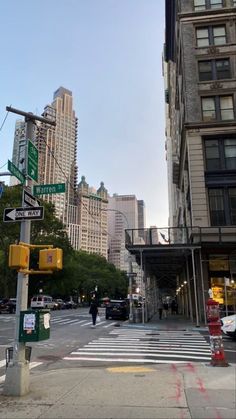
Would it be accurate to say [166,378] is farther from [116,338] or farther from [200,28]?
[200,28]

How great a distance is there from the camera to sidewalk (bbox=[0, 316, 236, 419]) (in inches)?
241

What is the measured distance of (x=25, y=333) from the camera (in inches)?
305

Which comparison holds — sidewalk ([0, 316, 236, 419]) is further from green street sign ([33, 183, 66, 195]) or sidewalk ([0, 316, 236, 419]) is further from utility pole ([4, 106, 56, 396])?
green street sign ([33, 183, 66, 195])

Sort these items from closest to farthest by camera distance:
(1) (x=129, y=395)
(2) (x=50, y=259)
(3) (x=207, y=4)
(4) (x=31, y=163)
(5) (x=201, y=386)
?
1. (1) (x=129, y=395)
2. (5) (x=201, y=386)
3. (2) (x=50, y=259)
4. (4) (x=31, y=163)
5. (3) (x=207, y=4)

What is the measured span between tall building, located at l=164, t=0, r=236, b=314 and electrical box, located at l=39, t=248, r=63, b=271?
61.2 feet

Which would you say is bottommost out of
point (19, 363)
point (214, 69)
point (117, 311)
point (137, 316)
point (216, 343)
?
point (19, 363)

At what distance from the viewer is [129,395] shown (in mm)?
7125

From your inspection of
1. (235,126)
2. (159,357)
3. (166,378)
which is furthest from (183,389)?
(235,126)

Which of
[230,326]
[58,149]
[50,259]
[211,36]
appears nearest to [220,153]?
[211,36]

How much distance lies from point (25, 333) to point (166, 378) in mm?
2992

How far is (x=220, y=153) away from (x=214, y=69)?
7.10 metres

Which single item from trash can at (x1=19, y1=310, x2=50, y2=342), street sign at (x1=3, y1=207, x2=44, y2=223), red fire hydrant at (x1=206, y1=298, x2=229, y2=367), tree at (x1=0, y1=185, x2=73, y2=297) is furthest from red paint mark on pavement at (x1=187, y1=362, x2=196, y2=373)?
tree at (x1=0, y1=185, x2=73, y2=297)

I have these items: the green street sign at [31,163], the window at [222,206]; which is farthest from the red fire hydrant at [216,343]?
the window at [222,206]

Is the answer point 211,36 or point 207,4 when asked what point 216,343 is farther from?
point 207,4
